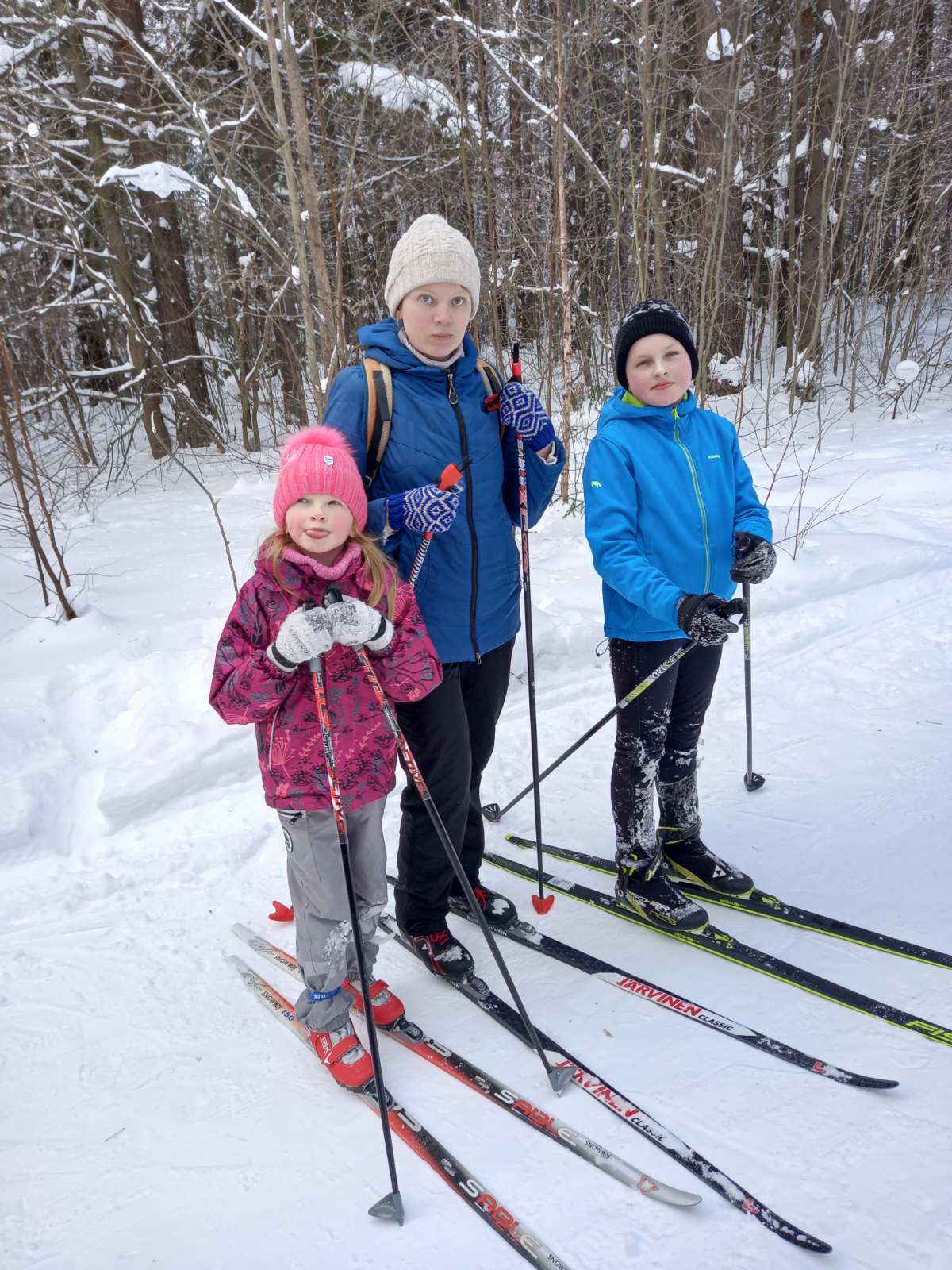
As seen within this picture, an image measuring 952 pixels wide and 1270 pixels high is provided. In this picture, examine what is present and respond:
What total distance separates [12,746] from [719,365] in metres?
8.39

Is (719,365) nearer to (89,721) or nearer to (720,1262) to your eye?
(89,721)

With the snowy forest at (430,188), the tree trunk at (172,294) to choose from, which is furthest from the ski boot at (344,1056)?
the tree trunk at (172,294)

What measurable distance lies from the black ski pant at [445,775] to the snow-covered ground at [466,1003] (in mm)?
292

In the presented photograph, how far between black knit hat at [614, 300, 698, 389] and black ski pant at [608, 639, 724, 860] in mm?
895

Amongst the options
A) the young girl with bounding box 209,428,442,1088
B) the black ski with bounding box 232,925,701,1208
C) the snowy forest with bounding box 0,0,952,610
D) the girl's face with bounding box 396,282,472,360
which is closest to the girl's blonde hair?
the young girl with bounding box 209,428,442,1088

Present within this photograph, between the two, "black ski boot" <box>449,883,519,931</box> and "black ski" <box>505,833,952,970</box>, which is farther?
"black ski boot" <box>449,883,519,931</box>

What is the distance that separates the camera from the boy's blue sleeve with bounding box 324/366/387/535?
2.04m

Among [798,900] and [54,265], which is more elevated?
[54,265]

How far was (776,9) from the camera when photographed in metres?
11.2

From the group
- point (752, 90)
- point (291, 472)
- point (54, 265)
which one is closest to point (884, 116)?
point (752, 90)

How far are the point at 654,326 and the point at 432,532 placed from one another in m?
Result: 0.93

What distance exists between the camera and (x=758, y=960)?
2.39m

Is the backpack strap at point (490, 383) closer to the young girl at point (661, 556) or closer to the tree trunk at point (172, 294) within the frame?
the young girl at point (661, 556)

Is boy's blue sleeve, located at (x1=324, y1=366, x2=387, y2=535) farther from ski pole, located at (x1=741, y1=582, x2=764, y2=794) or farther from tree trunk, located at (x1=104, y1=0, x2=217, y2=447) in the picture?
tree trunk, located at (x1=104, y1=0, x2=217, y2=447)
